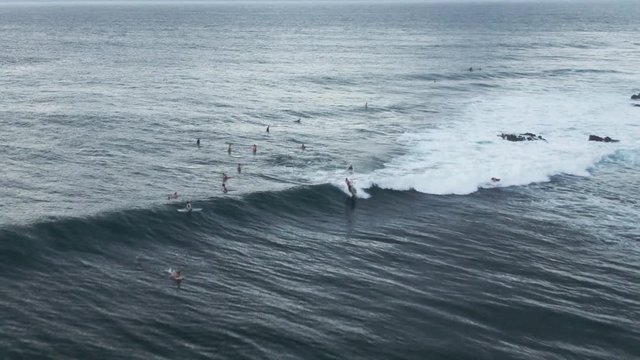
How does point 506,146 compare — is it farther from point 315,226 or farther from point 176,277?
point 176,277

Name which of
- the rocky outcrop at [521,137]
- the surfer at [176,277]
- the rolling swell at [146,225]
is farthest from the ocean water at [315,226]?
the rocky outcrop at [521,137]

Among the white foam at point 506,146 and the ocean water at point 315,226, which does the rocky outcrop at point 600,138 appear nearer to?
the white foam at point 506,146

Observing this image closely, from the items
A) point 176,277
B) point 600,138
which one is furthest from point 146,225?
point 600,138

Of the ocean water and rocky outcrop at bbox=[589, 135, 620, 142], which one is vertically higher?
rocky outcrop at bbox=[589, 135, 620, 142]

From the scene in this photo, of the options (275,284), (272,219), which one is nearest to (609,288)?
(275,284)

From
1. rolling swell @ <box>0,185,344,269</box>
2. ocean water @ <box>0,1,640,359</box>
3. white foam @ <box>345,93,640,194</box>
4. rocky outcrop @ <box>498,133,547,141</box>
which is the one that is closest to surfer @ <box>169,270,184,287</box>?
ocean water @ <box>0,1,640,359</box>

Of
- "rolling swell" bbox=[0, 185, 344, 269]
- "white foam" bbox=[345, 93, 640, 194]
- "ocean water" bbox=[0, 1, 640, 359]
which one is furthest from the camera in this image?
"white foam" bbox=[345, 93, 640, 194]

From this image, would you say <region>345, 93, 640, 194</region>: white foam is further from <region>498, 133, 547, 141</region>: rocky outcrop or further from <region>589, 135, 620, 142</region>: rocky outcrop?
<region>498, 133, 547, 141</region>: rocky outcrop
